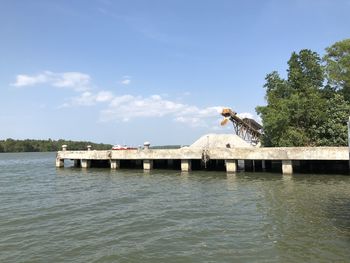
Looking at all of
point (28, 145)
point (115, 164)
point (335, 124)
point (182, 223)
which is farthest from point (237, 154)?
point (28, 145)

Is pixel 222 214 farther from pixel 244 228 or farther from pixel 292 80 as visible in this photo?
pixel 292 80

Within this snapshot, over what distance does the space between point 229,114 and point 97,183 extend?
76.3ft

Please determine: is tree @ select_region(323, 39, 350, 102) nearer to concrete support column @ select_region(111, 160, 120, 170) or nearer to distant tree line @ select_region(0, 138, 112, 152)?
concrete support column @ select_region(111, 160, 120, 170)

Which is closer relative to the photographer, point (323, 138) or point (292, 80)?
point (323, 138)

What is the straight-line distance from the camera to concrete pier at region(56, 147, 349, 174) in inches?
1073

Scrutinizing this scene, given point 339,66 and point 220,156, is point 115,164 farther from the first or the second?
point 339,66

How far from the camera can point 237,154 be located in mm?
30703

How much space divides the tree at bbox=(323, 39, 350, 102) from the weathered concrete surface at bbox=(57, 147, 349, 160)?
10446 millimetres

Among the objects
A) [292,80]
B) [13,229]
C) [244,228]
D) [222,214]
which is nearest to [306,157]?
[292,80]

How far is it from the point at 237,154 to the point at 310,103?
914cm

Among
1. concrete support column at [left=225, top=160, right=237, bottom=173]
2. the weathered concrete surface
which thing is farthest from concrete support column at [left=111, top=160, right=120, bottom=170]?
concrete support column at [left=225, top=160, right=237, bottom=173]

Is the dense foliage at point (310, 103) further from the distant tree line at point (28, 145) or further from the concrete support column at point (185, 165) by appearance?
the distant tree line at point (28, 145)

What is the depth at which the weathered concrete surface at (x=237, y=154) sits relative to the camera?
26.8 m

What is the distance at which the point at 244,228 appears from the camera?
43.7ft
